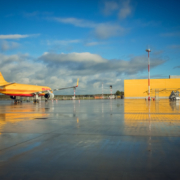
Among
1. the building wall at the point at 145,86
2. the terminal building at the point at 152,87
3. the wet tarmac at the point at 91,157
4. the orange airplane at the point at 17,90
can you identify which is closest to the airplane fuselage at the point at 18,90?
the orange airplane at the point at 17,90

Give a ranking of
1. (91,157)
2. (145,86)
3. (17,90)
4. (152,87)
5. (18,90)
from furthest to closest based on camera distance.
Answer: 1. (145,86)
2. (152,87)
3. (18,90)
4. (17,90)
5. (91,157)

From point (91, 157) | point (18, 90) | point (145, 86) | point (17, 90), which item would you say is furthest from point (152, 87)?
point (91, 157)

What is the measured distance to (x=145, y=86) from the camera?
75.6m

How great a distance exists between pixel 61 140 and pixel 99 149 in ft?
5.62

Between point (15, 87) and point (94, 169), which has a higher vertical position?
point (15, 87)

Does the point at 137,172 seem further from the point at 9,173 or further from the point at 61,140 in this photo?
the point at 61,140

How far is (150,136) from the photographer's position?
7.15 meters

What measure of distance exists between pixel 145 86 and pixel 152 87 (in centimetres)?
256

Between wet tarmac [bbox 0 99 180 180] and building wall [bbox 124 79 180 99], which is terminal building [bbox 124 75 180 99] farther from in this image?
wet tarmac [bbox 0 99 180 180]

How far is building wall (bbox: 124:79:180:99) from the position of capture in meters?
73.5

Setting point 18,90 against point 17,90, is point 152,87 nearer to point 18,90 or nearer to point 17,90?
point 18,90

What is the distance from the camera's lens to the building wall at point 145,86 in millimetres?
73500

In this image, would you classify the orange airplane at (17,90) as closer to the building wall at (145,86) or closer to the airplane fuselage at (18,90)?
the airplane fuselage at (18,90)

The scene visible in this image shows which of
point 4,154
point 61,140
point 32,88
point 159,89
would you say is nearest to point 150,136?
point 61,140
